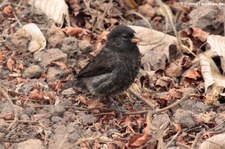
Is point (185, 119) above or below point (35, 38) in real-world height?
below

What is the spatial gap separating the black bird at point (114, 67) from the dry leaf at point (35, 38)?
604 millimetres

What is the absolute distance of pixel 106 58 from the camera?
6.20m

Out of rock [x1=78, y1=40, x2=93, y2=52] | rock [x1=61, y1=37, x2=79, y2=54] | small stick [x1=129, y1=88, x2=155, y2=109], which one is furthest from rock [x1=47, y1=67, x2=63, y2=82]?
small stick [x1=129, y1=88, x2=155, y2=109]

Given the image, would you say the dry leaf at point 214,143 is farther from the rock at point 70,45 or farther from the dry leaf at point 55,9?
the dry leaf at point 55,9

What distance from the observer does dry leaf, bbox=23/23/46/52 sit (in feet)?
21.7

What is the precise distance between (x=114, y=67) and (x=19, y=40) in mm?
1043

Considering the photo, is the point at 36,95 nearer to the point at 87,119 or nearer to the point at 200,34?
the point at 87,119

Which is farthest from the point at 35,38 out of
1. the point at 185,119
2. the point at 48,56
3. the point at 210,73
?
the point at 185,119

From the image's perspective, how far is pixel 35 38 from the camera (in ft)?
21.9

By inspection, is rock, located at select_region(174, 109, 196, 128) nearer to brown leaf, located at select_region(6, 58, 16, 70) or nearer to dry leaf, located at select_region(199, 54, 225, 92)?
dry leaf, located at select_region(199, 54, 225, 92)

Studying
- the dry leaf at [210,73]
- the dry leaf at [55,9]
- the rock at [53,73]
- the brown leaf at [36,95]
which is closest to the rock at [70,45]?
the rock at [53,73]

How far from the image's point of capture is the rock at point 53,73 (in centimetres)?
626

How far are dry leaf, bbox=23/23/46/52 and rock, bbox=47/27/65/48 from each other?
0.07 meters

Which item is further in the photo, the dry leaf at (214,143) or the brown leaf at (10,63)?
the brown leaf at (10,63)
